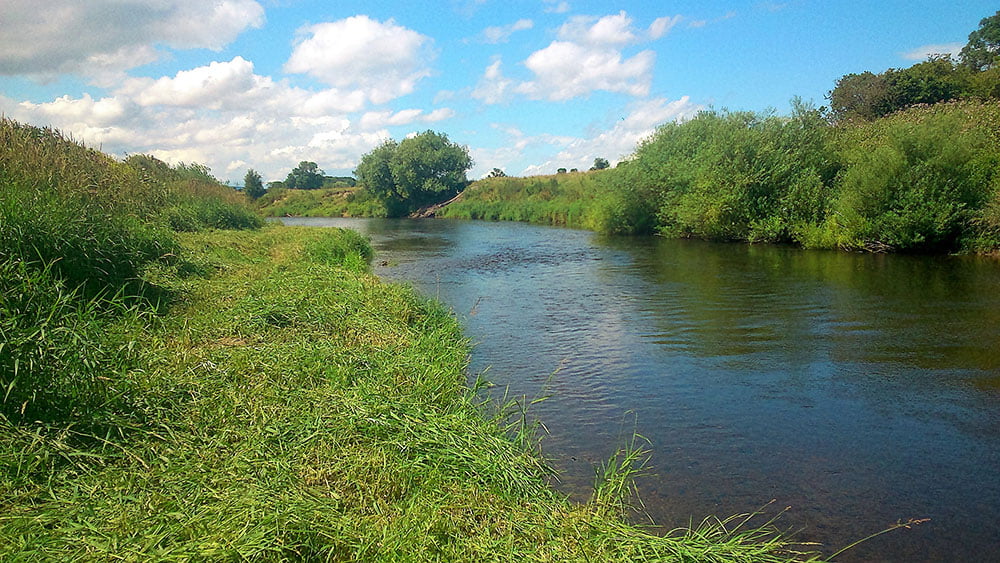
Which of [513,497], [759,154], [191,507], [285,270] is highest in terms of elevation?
[759,154]

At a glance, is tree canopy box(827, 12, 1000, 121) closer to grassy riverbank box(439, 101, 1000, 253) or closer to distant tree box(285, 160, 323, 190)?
grassy riverbank box(439, 101, 1000, 253)

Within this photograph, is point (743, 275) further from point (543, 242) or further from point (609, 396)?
point (543, 242)

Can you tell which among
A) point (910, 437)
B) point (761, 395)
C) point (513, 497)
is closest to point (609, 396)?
point (761, 395)

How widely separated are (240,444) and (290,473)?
617 mm

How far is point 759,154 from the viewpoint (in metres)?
26.5

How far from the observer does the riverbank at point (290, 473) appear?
132 inches

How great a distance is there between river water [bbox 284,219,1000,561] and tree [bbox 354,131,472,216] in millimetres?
46582

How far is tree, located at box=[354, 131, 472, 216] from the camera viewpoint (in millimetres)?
62812

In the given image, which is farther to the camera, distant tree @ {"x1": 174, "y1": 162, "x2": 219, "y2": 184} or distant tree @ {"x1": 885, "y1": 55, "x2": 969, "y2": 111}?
distant tree @ {"x1": 885, "y1": 55, "x2": 969, "y2": 111}

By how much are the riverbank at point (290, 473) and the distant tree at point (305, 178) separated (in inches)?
3638

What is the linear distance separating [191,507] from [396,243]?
28.2 meters

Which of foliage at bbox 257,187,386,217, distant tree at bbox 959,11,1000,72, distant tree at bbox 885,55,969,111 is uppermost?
distant tree at bbox 959,11,1000,72

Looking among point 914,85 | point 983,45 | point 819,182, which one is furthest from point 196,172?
→ point 983,45

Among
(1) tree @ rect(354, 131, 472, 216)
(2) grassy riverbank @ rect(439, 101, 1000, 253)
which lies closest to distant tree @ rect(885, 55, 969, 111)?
(2) grassy riverbank @ rect(439, 101, 1000, 253)
